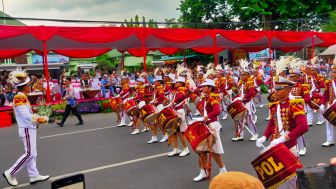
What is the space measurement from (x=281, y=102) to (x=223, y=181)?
9.89ft

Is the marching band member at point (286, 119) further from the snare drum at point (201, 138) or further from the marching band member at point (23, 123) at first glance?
the marching band member at point (23, 123)

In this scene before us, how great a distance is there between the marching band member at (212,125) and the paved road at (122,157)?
318mm

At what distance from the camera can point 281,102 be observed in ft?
14.9

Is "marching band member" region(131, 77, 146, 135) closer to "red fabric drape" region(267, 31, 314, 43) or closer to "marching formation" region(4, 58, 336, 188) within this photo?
"marching formation" region(4, 58, 336, 188)

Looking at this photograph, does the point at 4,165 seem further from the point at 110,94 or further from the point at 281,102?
the point at 110,94

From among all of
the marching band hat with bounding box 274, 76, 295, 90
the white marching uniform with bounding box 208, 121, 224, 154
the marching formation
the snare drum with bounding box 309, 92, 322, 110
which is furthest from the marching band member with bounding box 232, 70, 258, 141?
the marching band hat with bounding box 274, 76, 295, 90

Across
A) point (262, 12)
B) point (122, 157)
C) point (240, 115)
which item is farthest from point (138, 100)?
point (262, 12)

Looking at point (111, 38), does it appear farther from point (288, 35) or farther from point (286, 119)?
point (286, 119)

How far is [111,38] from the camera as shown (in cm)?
1484

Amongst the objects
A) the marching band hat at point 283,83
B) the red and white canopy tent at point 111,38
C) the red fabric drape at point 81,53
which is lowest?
the marching band hat at point 283,83

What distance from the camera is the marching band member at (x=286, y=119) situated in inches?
167

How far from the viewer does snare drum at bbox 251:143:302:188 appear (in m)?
3.86

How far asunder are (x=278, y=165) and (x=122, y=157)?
15.8ft

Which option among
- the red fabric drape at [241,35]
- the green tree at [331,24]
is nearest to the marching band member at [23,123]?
the red fabric drape at [241,35]
